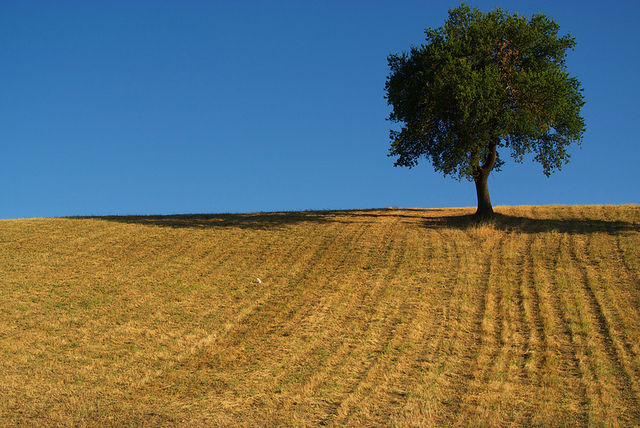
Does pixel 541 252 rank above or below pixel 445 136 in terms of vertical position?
below

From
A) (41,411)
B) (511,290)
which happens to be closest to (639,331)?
(511,290)

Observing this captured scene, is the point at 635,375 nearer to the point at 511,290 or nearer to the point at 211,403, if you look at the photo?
the point at 511,290

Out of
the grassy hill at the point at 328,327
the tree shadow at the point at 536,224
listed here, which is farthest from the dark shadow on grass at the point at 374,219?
the grassy hill at the point at 328,327

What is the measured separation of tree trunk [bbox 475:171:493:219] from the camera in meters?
36.6

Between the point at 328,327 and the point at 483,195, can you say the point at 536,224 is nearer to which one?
the point at 483,195

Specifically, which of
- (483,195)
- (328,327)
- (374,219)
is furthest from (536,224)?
(328,327)

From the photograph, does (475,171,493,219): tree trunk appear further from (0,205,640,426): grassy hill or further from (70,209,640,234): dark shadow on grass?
(0,205,640,426): grassy hill

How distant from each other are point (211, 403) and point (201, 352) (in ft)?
12.0

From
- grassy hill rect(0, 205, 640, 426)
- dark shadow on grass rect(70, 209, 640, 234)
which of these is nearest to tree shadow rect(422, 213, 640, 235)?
dark shadow on grass rect(70, 209, 640, 234)

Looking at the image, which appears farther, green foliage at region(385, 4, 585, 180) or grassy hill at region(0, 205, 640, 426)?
green foliage at region(385, 4, 585, 180)

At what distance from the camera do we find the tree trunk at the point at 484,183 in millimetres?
36500

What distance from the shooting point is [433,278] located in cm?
2442

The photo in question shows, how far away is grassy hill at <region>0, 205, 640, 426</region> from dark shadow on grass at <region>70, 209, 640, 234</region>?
20.2 inches

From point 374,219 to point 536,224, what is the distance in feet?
35.4
